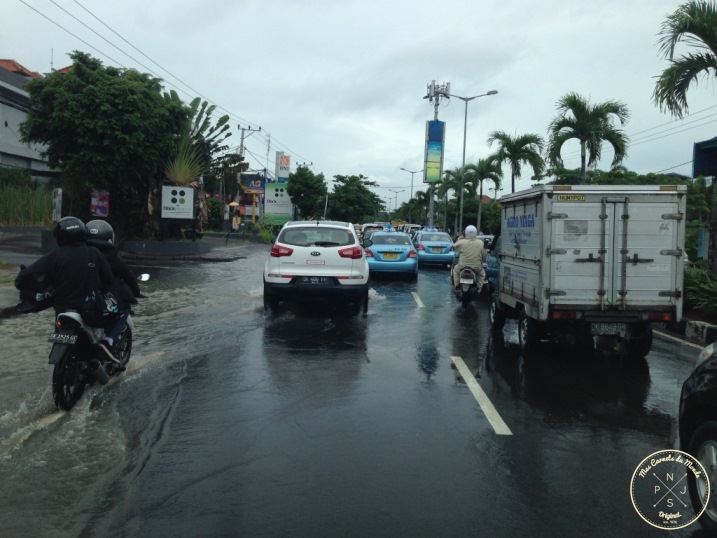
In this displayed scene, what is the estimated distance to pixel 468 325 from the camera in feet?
39.5

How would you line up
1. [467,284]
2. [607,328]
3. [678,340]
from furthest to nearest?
[467,284], [678,340], [607,328]

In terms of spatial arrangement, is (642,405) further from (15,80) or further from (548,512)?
→ (15,80)

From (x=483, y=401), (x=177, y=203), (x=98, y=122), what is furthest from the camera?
(x=177, y=203)

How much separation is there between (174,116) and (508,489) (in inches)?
971

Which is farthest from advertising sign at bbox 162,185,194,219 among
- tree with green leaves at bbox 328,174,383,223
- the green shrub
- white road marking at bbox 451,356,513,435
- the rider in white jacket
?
tree with green leaves at bbox 328,174,383,223

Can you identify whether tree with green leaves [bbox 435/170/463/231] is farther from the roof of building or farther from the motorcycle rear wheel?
the motorcycle rear wheel

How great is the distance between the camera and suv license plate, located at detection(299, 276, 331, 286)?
12.0 m

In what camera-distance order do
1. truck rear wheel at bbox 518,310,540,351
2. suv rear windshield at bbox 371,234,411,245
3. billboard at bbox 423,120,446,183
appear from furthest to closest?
billboard at bbox 423,120,446,183 < suv rear windshield at bbox 371,234,411,245 < truck rear wheel at bbox 518,310,540,351

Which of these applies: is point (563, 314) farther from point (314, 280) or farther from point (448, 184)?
point (448, 184)

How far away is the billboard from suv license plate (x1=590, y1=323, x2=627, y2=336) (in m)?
53.1

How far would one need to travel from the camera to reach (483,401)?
6750 millimetres

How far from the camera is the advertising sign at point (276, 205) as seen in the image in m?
53.8

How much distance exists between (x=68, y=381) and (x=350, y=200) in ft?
235

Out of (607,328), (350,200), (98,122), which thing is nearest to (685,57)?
(607,328)
